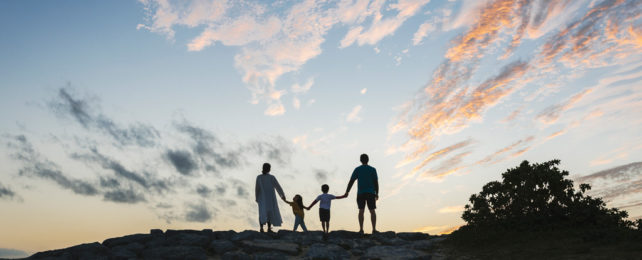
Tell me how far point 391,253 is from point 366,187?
3.60m

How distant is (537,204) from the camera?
14.1m

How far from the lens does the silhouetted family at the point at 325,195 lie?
15.6 meters

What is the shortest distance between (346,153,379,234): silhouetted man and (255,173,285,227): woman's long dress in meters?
2.89

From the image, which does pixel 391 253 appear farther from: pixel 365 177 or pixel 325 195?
pixel 325 195

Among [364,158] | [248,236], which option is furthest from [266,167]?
[364,158]

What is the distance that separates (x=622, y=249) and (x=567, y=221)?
8.87ft

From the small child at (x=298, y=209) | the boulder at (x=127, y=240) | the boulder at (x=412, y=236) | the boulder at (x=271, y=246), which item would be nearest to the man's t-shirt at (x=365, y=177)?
the boulder at (x=412, y=236)

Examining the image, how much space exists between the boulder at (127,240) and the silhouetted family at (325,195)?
391 centimetres

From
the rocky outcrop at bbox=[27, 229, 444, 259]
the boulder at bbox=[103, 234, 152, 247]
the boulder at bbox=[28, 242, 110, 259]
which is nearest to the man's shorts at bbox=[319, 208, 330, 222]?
the rocky outcrop at bbox=[27, 229, 444, 259]

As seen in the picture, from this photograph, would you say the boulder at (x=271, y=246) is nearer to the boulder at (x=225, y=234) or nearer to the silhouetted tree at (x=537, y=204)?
the boulder at (x=225, y=234)

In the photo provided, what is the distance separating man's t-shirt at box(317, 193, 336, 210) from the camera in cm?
1620

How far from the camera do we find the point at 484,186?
1517cm

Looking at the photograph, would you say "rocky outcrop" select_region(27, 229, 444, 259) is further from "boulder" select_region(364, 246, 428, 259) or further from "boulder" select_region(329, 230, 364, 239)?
"boulder" select_region(329, 230, 364, 239)

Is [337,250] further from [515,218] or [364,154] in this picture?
[515,218]
